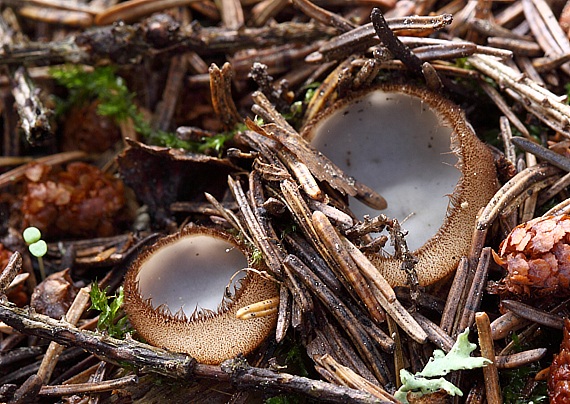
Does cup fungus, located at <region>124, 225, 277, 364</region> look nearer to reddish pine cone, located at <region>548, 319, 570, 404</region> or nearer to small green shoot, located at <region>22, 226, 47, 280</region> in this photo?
small green shoot, located at <region>22, 226, 47, 280</region>

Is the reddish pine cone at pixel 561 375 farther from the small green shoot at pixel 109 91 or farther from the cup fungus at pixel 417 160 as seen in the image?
the small green shoot at pixel 109 91

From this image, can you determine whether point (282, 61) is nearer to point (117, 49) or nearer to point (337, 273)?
point (117, 49)

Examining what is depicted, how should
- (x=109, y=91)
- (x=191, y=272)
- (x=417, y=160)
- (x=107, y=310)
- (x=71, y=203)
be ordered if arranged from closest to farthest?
(x=107, y=310), (x=191, y=272), (x=417, y=160), (x=71, y=203), (x=109, y=91)

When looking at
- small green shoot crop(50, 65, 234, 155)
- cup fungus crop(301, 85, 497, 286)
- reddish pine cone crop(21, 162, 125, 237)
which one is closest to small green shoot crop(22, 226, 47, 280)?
reddish pine cone crop(21, 162, 125, 237)

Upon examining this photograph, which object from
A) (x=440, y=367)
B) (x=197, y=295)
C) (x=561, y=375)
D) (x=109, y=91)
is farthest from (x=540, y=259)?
(x=109, y=91)

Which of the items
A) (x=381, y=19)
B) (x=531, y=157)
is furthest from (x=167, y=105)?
(x=531, y=157)

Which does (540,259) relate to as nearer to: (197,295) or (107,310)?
(197,295)
